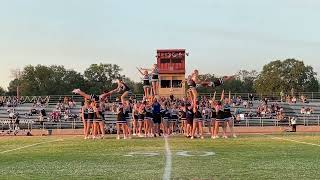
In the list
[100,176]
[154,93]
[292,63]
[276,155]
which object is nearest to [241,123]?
[154,93]

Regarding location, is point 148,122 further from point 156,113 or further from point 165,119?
point 165,119

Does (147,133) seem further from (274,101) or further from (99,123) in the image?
(274,101)

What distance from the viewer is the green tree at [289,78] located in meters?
104

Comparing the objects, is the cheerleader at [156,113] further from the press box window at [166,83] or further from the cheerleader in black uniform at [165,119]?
the press box window at [166,83]

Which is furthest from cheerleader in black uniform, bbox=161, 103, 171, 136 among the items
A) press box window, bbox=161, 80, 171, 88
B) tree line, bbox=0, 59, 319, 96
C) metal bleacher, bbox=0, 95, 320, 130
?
tree line, bbox=0, 59, 319, 96

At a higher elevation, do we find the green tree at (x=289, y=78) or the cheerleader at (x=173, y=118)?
the green tree at (x=289, y=78)

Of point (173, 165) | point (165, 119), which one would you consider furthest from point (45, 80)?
→ point (173, 165)

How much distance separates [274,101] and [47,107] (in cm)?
2063

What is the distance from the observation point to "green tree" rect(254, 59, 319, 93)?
104 meters

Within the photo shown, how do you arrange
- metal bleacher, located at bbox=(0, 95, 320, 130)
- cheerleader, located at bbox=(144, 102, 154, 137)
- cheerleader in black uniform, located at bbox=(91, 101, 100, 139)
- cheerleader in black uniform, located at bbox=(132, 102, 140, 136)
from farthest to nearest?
metal bleacher, located at bbox=(0, 95, 320, 130) < cheerleader in black uniform, located at bbox=(132, 102, 140, 136) < cheerleader, located at bbox=(144, 102, 154, 137) < cheerleader in black uniform, located at bbox=(91, 101, 100, 139)

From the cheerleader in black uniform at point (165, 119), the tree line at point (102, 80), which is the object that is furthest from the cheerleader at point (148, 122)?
the tree line at point (102, 80)

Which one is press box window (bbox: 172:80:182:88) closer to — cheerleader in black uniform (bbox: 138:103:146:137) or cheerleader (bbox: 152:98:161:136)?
cheerleader in black uniform (bbox: 138:103:146:137)

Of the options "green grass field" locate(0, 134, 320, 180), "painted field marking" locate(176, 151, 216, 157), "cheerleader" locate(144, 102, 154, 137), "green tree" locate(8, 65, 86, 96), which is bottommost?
"green grass field" locate(0, 134, 320, 180)

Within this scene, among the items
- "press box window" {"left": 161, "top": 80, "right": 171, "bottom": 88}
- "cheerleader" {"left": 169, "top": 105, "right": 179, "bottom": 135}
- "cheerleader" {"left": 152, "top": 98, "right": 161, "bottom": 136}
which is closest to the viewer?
"cheerleader" {"left": 152, "top": 98, "right": 161, "bottom": 136}
